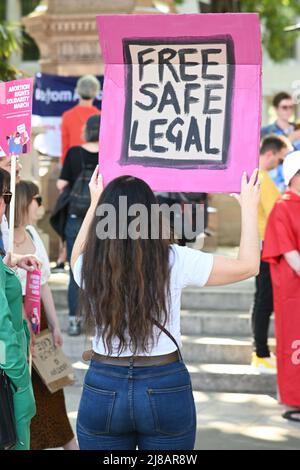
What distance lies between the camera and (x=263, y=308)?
8.09m

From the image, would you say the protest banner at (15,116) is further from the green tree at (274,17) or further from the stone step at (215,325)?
the green tree at (274,17)

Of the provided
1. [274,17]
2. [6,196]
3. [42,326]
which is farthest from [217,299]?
[274,17]

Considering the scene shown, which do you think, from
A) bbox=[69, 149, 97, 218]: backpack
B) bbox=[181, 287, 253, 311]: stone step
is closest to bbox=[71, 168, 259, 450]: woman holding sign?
bbox=[69, 149, 97, 218]: backpack

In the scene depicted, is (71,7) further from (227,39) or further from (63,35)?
(227,39)

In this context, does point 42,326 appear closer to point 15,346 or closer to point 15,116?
point 15,116

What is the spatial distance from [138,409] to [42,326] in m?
1.95

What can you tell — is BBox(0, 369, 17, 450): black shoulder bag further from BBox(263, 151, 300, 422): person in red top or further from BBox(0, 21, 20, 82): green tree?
BBox(0, 21, 20, 82): green tree

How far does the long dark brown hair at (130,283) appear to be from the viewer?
3.88 meters

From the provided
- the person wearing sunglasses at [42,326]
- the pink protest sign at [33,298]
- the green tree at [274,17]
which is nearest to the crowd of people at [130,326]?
the pink protest sign at [33,298]

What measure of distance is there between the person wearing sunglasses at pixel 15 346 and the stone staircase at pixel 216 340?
394 centimetres

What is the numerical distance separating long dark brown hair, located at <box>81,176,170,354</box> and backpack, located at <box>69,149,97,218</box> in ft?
14.9

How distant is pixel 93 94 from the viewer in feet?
34.9

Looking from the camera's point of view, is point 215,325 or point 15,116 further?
point 215,325
